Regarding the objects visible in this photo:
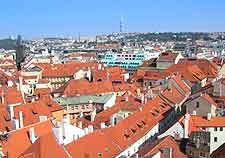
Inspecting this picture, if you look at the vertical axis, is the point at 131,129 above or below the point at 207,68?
below

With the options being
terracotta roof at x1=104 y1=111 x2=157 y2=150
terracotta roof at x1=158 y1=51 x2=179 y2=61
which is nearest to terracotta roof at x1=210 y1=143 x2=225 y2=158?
terracotta roof at x1=104 y1=111 x2=157 y2=150

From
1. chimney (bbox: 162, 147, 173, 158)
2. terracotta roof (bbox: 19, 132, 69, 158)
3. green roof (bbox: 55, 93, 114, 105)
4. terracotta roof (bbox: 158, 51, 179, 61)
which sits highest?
terracotta roof (bbox: 158, 51, 179, 61)

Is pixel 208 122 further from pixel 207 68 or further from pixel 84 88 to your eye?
pixel 207 68

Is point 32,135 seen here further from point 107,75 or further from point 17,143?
point 107,75

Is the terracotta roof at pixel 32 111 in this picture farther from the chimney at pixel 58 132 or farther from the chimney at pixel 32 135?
the chimney at pixel 58 132

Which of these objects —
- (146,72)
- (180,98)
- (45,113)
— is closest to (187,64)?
(146,72)

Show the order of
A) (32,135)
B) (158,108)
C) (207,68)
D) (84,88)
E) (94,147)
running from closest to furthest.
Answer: (32,135)
(94,147)
(158,108)
(84,88)
(207,68)

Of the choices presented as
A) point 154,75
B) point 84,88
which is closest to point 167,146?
point 84,88

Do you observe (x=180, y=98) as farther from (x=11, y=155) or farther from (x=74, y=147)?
(x=11, y=155)

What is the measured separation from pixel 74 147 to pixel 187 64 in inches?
2395

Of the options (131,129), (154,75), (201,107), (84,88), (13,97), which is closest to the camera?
(131,129)

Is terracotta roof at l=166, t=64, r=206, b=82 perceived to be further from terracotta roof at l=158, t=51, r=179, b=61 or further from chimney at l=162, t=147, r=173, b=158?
chimney at l=162, t=147, r=173, b=158

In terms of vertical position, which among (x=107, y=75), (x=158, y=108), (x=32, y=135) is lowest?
(x=107, y=75)

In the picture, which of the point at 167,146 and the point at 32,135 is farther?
the point at 32,135
